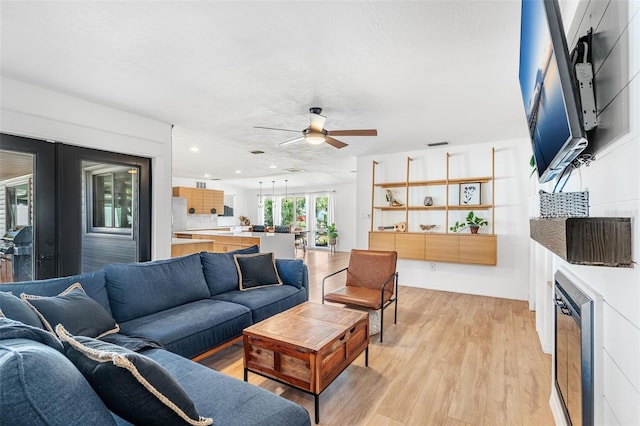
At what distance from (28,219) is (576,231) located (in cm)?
426

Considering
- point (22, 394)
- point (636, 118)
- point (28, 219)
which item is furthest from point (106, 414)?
point (28, 219)

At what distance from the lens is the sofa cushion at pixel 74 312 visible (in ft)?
6.03

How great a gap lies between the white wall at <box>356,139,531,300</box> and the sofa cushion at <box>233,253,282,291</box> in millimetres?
3088

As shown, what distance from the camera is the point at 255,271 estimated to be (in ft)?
11.7

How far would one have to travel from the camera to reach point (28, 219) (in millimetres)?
3113

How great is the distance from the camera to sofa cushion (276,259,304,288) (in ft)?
12.2

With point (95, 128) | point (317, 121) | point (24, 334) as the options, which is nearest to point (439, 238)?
point (317, 121)

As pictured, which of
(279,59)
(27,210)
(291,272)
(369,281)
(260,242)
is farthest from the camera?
(260,242)

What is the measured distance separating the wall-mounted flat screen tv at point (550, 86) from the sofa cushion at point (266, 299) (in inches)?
99.6

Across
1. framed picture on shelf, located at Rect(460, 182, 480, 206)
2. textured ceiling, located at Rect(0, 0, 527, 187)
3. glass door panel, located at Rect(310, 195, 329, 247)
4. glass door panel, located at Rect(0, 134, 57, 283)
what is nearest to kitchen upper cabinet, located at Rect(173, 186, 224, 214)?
glass door panel, located at Rect(310, 195, 329, 247)

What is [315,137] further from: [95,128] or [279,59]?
[95,128]

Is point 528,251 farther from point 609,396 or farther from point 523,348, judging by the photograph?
point 609,396

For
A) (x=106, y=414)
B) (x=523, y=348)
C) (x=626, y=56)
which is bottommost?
(x=523, y=348)

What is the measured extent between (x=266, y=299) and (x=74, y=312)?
1582 mm
